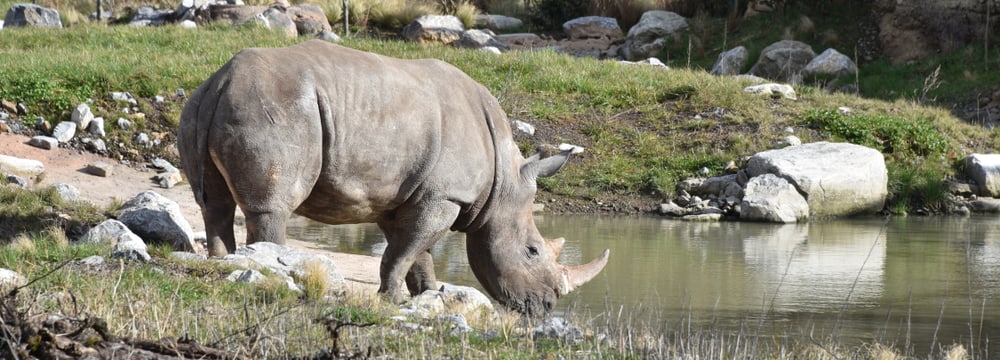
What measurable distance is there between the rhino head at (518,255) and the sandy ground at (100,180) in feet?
9.22

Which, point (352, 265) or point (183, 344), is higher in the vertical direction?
point (183, 344)

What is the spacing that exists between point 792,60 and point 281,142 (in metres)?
17.5

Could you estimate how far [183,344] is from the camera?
5211 millimetres

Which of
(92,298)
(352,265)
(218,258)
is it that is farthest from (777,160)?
(92,298)

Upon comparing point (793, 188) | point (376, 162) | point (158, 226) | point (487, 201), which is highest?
point (376, 162)

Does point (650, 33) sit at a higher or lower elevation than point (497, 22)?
lower

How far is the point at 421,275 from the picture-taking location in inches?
399

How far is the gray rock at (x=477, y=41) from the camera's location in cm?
2491

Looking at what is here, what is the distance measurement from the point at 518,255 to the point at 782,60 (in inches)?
611

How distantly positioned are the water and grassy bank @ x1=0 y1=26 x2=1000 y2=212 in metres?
1.35

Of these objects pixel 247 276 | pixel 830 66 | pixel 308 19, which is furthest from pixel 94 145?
pixel 830 66

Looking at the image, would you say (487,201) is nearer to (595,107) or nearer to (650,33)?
(595,107)

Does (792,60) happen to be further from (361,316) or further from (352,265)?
(361,316)

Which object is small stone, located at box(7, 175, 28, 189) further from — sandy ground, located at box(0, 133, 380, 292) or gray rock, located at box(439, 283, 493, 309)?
gray rock, located at box(439, 283, 493, 309)
